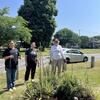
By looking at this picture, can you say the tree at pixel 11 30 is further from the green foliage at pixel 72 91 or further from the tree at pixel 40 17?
the green foliage at pixel 72 91

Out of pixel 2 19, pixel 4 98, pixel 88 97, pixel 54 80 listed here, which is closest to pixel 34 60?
pixel 4 98

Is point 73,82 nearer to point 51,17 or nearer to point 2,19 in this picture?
point 2,19

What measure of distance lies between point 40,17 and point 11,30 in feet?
44.2

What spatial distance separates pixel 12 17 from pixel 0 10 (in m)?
2.64

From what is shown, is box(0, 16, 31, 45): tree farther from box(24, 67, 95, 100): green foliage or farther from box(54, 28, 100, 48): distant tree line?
box(54, 28, 100, 48): distant tree line

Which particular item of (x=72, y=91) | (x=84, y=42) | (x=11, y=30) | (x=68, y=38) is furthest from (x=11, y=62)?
(x=84, y=42)

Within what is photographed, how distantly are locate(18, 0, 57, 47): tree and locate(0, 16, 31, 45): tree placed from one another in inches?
329

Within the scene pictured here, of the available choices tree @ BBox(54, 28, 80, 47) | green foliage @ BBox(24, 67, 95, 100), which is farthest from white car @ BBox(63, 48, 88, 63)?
tree @ BBox(54, 28, 80, 47)

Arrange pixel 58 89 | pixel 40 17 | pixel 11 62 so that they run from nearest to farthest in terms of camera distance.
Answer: pixel 58 89, pixel 11 62, pixel 40 17

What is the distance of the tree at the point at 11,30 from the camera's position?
57500 millimetres

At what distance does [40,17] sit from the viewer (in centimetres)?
7044

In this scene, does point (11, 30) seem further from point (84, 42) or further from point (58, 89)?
point (84, 42)

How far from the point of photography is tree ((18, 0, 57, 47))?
68375mm

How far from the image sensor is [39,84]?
32.8 feet
